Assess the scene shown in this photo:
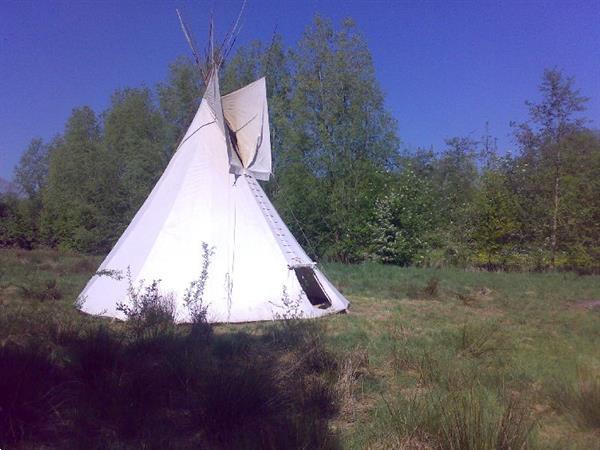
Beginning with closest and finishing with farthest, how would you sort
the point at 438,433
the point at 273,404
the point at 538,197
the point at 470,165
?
the point at 438,433
the point at 273,404
the point at 538,197
the point at 470,165

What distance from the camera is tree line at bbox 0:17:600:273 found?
812 inches

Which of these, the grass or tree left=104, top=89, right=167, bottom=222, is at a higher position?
tree left=104, top=89, right=167, bottom=222

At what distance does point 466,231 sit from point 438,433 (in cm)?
1990

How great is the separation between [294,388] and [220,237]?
5097 mm

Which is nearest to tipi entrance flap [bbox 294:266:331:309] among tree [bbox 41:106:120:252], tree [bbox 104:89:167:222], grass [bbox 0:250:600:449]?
grass [bbox 0:250:600:449]

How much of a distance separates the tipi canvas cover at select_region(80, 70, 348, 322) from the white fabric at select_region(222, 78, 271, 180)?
0.02 metres

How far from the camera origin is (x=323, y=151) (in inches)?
995

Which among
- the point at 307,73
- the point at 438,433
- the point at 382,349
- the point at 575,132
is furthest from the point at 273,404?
the point at 307,73

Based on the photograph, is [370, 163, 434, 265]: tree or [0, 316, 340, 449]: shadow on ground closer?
[0, 316, 340, 449]: shadow on ground

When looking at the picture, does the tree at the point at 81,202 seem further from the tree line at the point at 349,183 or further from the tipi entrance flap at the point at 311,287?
the tipi entrance flap at the point at 311,287

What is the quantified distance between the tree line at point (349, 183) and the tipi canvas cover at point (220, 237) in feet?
21.2

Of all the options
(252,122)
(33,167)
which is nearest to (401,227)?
(252,122)

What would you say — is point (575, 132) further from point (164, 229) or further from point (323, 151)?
point (164, 229)

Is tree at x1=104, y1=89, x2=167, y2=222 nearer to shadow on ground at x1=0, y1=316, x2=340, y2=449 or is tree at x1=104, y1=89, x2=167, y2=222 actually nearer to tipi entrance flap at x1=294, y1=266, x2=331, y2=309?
tipi entrance flap at x1=294, y1=266, x2=331, y2=309
